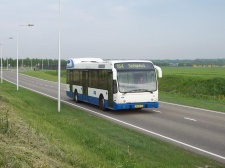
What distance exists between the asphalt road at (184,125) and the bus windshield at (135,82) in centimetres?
136

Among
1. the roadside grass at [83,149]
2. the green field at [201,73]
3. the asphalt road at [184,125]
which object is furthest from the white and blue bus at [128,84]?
the green field at [201,73]

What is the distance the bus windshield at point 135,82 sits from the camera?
20828 mm

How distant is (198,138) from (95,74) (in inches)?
437

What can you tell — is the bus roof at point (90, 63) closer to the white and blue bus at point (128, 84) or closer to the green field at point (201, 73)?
the white and blue bus at point (128, 84)

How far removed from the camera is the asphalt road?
12656mm

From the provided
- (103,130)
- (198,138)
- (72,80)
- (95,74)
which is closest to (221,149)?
(198,138)

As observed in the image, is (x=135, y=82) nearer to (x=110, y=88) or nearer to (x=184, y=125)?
(x=110, y=88)

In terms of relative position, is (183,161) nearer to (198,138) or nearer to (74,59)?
(198,138)

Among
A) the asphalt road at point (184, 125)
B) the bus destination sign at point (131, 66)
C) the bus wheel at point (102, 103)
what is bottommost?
the asphalt road at point (184, 125)

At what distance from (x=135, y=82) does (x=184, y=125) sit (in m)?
4.83

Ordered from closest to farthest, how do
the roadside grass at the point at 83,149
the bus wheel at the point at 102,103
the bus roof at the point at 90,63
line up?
the roadside grass at the point at 83,149 → the bus roof at the point at 90,63 → the bus wheel at the point at 102,103

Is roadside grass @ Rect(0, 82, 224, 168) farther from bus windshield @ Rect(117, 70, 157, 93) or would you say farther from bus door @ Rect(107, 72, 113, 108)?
bus door @ Rect(107, 72, 113, 108)

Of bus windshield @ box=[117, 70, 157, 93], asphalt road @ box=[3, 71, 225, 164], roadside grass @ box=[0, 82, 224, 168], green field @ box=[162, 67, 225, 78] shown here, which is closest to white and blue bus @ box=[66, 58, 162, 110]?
bus windshield @ box=[117, 70, 157, 93]

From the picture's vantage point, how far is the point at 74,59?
96.3ft
